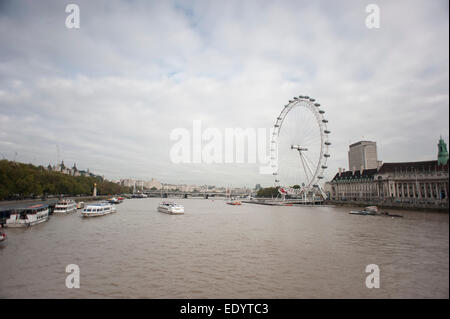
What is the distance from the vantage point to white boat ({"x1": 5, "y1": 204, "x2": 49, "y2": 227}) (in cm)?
2658

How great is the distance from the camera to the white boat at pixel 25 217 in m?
26.6

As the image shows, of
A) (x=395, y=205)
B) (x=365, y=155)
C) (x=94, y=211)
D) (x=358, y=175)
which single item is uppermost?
(x=365, y=155)

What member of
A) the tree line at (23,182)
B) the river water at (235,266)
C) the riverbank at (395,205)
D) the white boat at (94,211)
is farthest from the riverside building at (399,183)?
the tree line at (23,182)

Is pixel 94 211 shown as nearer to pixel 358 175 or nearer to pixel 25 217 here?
pixel 25 217

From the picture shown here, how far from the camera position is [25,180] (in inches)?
1828

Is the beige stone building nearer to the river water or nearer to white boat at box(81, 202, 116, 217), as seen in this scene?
the river water

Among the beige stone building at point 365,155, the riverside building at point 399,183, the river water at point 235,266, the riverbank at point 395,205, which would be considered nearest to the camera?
the riverside building at point 399,183

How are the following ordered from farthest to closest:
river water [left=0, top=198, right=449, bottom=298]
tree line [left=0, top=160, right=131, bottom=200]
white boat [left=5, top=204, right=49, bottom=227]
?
tree line [left=0, top=160, right=131, bottom=200], white boat [left=5, top=204, right=49, bottom=227], river water [left=0, top=198, right=449, bottom=298]

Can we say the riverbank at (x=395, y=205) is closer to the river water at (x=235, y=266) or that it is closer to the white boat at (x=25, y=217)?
the river water at (x=235, y=266)

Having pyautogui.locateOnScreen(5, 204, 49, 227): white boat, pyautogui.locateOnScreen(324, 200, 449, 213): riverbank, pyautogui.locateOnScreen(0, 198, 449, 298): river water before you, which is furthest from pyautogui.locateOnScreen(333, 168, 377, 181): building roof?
pyautogui.locateOnScreen(5, 204, 49, 227): white boat

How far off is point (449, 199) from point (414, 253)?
9.61 meters

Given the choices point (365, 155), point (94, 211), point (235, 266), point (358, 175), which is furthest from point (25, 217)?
point (365, 155)

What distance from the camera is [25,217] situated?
2828 cm
